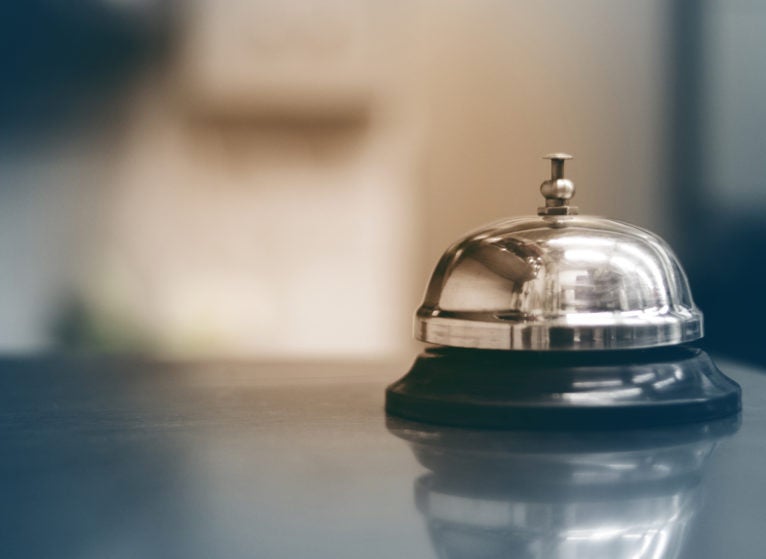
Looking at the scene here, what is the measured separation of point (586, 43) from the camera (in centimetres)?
125

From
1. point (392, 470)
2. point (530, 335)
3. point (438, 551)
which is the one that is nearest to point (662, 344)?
point (530, 335)

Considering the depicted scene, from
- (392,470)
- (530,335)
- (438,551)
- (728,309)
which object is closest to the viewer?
(438,551)

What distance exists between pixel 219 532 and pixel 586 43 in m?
0.95

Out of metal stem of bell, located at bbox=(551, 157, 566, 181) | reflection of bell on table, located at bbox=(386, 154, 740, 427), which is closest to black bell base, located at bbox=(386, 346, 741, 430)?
reflection of bell on table, located at bbox=(386, 154, 740, 427)

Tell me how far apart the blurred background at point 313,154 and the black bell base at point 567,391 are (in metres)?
0.49

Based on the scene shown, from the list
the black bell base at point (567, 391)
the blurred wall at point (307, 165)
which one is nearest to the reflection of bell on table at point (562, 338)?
the black bell base at point (567, 391)

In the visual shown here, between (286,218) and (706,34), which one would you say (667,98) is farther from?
(286,218)

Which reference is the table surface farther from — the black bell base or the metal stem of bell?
the metal stem of bell

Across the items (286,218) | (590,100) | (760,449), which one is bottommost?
(760,449)

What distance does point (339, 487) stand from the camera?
545 millimetres

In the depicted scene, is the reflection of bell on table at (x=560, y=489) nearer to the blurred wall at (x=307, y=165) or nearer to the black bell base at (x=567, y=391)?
the black bell base at (x=567, y=391)

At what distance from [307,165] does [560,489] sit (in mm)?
778

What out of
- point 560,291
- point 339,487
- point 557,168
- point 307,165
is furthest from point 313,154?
point 339,487

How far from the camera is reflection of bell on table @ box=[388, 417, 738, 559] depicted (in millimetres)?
427
